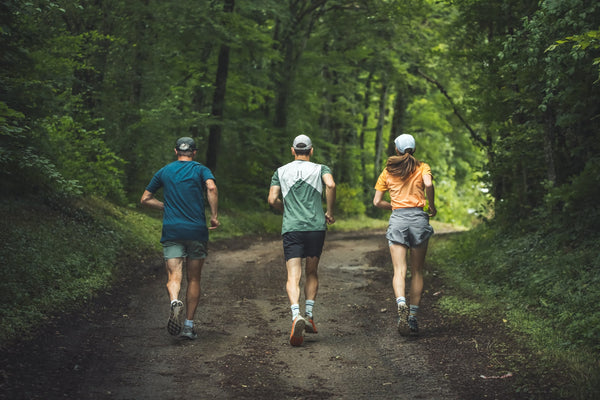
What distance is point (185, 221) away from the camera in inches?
277

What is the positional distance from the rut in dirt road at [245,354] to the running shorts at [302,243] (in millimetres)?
984

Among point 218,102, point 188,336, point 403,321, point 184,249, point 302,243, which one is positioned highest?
point 218,102

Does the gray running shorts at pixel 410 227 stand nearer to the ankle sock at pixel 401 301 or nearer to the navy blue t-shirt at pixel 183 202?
the ankle sock at pixel 401 301

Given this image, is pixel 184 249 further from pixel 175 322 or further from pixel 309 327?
pixel 309 327

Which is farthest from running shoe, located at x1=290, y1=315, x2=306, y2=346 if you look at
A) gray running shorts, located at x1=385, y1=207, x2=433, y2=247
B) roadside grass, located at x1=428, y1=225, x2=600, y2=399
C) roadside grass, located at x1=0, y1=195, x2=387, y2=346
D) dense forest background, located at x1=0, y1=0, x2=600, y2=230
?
dense forest background, located at x1=0, y1=0, x2=600, y2=230

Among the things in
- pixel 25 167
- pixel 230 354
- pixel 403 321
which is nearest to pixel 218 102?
pixel 25 167

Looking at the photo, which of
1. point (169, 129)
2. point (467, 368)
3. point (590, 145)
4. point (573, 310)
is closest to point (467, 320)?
point (573, 310)

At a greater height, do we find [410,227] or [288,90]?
[288,90]

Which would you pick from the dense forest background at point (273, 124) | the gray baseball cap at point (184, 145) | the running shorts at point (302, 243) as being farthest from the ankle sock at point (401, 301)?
the gray baseball cap at point (184, 145)

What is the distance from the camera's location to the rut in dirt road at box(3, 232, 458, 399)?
515 centimetres

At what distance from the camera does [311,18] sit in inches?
1105

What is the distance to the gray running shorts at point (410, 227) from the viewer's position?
7398 mm

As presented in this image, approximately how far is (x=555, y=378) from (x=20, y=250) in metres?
7.26

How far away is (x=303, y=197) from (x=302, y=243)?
0.54 metres
